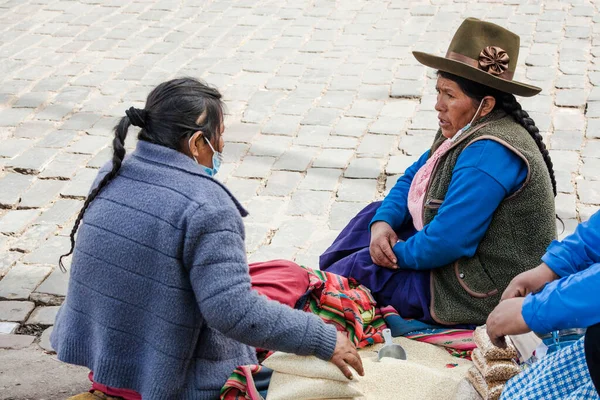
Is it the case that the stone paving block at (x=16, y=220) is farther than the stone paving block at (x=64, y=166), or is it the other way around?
Result: the stone paving block at (x=64, y=166)

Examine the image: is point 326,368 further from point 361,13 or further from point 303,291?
point 361,13

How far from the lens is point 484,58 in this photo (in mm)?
3545

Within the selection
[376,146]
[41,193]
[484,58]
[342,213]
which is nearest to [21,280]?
[41,193]

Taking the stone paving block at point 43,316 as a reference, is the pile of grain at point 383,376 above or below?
above

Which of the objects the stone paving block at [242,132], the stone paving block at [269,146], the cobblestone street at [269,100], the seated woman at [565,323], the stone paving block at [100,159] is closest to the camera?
the seated woman at [565,323]

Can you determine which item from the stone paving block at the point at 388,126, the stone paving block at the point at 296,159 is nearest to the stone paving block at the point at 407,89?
the stone paving block at the point at 388,126

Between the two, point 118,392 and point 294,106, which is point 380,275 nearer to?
point 118,392

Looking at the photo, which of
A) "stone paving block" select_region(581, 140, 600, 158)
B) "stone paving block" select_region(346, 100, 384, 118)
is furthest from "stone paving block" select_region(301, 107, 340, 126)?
"stone paving block" select_region(581, 140, 600, 158)

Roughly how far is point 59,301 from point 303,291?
1518mm

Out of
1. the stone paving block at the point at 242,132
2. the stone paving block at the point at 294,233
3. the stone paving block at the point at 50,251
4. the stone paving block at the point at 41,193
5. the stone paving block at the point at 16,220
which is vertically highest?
the stone paving block at the point at 50,251

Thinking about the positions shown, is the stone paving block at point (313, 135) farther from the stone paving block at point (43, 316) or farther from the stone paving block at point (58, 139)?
the stone paving block at point (43, 316)

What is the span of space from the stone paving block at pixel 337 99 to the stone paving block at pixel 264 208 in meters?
1.55

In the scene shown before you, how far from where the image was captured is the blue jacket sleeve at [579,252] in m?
3.01

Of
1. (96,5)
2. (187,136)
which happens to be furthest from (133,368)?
(96,5)
